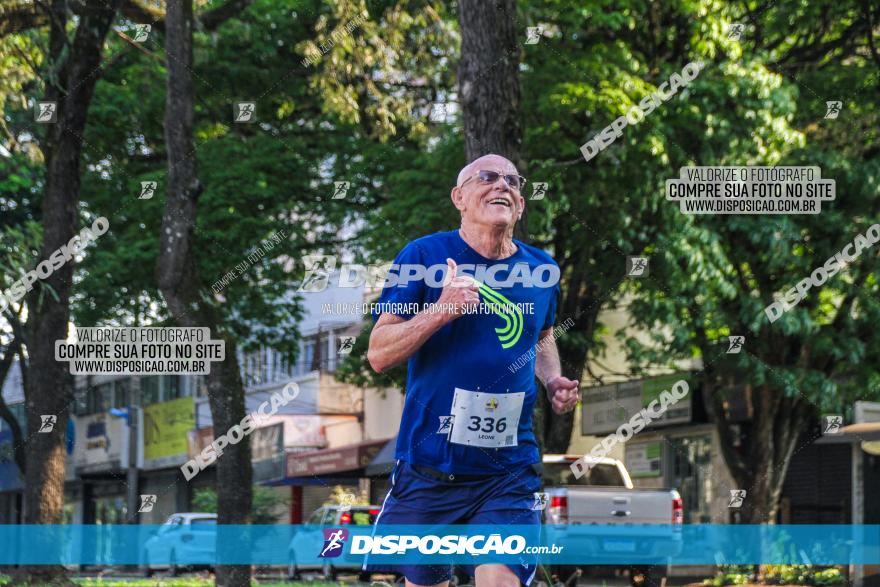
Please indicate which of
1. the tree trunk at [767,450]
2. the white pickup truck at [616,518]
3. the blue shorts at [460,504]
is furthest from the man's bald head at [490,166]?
the tree trunk at [767,450]

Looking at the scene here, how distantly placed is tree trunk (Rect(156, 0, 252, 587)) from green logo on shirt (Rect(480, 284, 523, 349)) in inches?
345

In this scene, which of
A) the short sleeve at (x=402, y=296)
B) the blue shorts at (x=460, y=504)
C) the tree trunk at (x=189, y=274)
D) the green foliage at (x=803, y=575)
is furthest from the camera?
the green foliage at (x=803, y=575)

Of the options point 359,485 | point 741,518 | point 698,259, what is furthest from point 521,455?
point 359,485

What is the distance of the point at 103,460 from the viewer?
52.5m

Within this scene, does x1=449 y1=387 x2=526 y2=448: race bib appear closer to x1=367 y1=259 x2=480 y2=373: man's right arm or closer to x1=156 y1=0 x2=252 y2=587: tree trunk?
x1=367 y1=259 x2=480 y2=373: man's right arm

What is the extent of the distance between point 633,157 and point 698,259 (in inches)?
60.8

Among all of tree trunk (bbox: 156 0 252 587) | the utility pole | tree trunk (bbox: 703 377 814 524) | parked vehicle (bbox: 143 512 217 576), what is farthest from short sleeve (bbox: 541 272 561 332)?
the utility pole

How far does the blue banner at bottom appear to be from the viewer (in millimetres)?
5309

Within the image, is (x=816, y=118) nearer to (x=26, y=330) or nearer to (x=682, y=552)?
(x=682, y=552)

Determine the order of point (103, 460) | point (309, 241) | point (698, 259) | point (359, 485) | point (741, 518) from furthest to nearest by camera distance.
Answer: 1. point (103, 460)
2. point (359, 485)
3. point (309, 241)
4. point (741, 518)
5. point (698, 259)

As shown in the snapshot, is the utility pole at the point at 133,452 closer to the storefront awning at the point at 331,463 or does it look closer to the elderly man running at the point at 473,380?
the storefront awning at the point at 331,463

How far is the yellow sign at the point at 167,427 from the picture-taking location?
155 ft

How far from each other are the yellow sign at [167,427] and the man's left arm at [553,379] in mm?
41590

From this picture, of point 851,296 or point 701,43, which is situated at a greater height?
point 701,43
